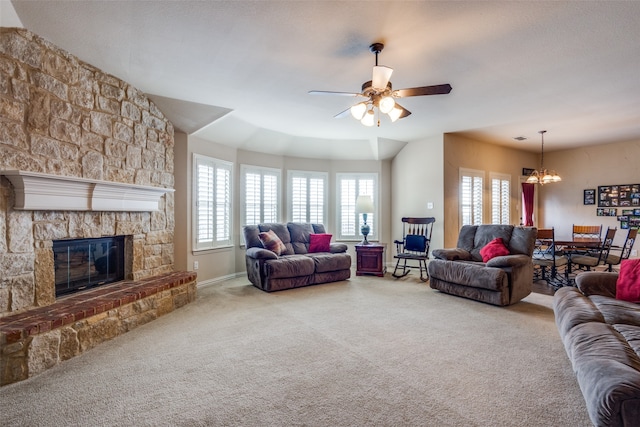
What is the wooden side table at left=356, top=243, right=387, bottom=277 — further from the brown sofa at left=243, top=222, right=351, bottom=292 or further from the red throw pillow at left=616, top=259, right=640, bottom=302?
the red throw pillow at left=616, top=259, right=640, bottom=302

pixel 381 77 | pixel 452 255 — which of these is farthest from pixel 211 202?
pixel 452 255

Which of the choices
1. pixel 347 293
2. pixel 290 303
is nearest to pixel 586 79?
pixel 347 293

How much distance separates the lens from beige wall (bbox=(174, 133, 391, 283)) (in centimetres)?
469

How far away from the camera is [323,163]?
22.6ft

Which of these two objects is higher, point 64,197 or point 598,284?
point 64,197

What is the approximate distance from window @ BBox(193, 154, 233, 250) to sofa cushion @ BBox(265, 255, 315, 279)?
3.84ft

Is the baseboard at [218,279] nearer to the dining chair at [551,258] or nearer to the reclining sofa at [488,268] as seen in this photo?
the reclining sofa at [488,268]

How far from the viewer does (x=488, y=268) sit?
3.98 metres

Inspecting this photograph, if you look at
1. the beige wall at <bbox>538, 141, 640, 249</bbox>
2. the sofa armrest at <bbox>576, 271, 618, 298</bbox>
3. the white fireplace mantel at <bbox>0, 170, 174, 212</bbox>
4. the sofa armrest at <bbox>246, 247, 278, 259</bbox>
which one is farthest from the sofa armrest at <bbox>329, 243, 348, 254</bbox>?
the beige wall at <bbox>538, 141, 640, 249</bbox>

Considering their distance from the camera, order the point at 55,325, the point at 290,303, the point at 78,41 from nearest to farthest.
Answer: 1. the point at 55,325
2. the point at 78,41
3. the point at 290,303

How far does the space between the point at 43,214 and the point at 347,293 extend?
354 centimetres

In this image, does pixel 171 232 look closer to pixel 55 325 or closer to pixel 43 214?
pixel 43 214

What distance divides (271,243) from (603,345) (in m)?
4.15

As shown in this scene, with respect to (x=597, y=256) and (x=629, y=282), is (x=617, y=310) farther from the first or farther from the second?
(x=597, y=256)
